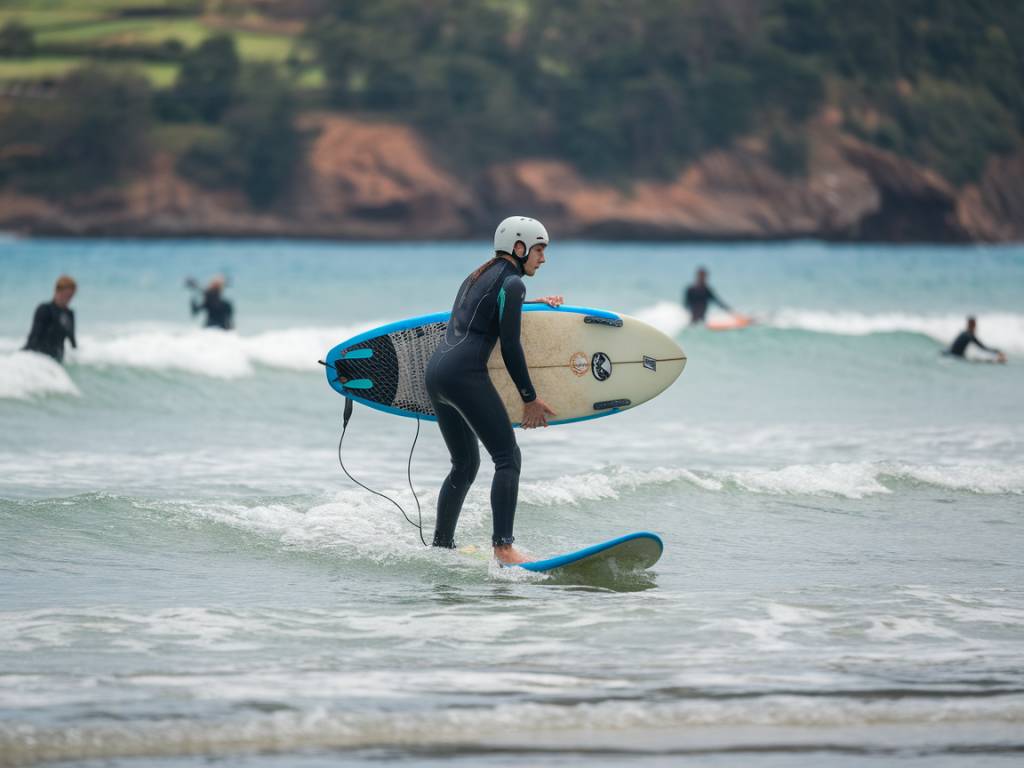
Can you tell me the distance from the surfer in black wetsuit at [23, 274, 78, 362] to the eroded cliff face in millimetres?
74263

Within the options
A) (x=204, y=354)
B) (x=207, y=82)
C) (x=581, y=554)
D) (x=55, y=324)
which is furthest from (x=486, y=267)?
(x=207, y=82)

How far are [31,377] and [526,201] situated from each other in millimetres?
76058

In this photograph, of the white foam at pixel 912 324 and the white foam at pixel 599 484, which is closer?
the white foam at pixel 599 484

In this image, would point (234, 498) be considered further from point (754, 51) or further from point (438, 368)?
point (754, 51)

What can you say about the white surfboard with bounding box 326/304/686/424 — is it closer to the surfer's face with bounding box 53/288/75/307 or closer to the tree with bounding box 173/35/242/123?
the surfer's face with bounding box 53/288/75/307

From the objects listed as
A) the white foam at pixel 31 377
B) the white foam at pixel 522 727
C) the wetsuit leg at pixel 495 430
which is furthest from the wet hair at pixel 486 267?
the white foam at pixel 31 377

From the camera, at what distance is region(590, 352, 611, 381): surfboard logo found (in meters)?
A: 7.68

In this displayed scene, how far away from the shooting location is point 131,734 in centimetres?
447

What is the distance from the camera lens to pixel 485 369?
6.67 m

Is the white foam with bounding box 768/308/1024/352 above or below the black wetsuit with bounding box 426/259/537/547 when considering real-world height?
above

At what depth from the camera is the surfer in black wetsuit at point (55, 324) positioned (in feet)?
39.9

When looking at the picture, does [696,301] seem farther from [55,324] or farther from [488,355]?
[488,355]

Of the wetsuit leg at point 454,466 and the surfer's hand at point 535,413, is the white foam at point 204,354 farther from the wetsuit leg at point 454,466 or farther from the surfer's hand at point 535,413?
the surfer's hand at point 535,413

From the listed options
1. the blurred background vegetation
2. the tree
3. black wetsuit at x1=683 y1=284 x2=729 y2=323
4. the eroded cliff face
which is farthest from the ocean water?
the tree
